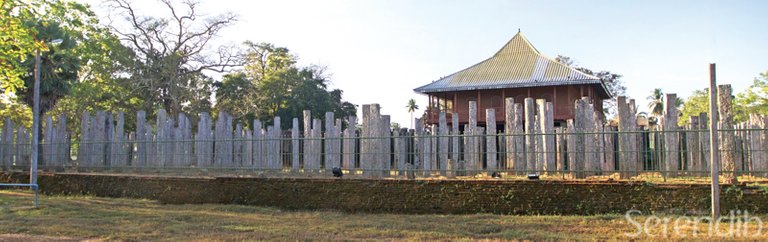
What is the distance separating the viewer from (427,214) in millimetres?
10289

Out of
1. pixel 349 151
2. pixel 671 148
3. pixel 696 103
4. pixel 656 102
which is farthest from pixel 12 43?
pixel 656 102

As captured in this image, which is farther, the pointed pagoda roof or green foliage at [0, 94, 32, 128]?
green foliage at [0, 94, 32, 128]

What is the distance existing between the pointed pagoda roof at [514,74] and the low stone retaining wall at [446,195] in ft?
53.5

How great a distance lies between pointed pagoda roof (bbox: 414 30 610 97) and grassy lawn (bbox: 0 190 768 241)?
17.0 meters

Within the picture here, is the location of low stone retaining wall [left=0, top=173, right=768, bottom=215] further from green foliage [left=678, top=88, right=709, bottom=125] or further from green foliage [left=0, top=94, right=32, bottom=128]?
green foliage [left=678, top=88, right=709, bottom=125]

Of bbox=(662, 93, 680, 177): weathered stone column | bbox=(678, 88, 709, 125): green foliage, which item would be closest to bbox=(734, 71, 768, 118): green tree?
bbox=(678, 88, 709, 125): green foliage

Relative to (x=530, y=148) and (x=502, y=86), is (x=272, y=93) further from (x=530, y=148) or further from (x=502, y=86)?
(x=530, y=148)

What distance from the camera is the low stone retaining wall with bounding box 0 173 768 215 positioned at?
894 centimetres

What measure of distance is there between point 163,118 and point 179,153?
1.51 m

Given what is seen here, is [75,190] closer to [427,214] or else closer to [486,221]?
[427,214]

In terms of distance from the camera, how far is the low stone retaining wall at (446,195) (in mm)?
8938

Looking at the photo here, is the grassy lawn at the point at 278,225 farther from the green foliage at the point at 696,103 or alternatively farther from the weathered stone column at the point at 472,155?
the green foliage at the point at 696,103

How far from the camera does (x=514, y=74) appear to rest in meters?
27.0

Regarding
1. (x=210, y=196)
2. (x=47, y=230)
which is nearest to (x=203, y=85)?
(x=210, y=196)
